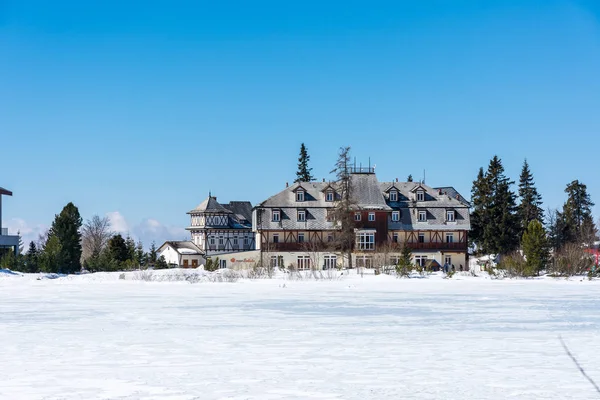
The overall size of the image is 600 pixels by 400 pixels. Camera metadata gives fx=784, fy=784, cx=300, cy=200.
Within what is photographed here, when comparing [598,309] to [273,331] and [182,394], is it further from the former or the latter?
[182,394]

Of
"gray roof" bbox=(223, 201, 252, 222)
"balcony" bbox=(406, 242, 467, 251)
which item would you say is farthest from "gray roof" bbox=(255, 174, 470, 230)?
"gray roof" bbox=(223, 201, 252, 222)

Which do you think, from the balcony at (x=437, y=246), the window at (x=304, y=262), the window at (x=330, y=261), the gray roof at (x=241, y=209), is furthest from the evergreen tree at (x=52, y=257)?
the gray roof at (x=241, y=209)

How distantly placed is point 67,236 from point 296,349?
43.8 meters

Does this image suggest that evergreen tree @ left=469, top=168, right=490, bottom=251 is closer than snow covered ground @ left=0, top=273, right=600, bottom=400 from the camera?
No

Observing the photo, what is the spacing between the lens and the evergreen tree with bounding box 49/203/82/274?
182 feet

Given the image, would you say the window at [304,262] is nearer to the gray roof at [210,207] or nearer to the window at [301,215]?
the window at [301,215]

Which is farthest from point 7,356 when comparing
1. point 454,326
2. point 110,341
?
point 454,326

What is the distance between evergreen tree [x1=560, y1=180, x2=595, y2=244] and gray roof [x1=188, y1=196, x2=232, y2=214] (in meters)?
38.3

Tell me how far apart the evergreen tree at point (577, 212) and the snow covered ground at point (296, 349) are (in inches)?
2201

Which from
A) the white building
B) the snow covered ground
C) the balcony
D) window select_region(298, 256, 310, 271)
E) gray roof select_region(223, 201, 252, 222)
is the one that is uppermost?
gray roof select_region(223, 201, 252, 222)

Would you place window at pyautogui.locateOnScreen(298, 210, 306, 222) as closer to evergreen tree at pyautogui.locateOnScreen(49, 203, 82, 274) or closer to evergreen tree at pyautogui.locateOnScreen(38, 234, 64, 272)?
evergreen tree at pyautogui.locateOnScreen(49, 203, 82, 274)

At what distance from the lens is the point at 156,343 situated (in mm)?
16156

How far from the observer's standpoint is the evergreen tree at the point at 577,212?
265ft

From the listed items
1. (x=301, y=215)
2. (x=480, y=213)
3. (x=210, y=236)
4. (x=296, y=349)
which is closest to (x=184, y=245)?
(x=210, y=236)
